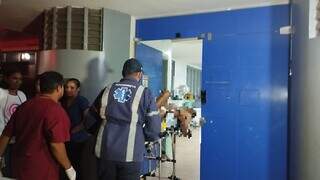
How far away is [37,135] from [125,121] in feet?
1.97

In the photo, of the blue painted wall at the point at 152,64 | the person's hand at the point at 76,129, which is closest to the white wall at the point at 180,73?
the blue painted wall at the point at 152,64

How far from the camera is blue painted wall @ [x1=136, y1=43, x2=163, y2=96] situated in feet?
14.2

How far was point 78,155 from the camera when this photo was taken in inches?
127

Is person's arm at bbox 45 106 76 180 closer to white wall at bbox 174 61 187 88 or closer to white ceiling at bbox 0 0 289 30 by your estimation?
white ceiling at bbox 0 0 289 30

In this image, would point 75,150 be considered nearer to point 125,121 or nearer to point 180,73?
point 125,121

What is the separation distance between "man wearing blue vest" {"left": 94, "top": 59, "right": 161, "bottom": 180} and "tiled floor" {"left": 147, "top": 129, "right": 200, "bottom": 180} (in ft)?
7.76

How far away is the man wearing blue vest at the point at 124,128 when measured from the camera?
221 cm

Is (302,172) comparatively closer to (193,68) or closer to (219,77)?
(219,77)

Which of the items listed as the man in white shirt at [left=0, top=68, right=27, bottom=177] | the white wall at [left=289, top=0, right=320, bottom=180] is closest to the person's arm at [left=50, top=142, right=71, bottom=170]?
the man in white shirt at [left=0, top=68, right=27, bottom=177]

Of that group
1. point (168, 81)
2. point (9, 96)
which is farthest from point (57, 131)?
point (168, 81)

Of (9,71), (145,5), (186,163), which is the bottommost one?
(186,163)

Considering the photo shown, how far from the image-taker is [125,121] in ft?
7.27

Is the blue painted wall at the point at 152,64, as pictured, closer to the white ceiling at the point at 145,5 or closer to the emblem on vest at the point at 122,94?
the white ceiling at the point at 145,5

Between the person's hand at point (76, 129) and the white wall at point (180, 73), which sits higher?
the white wall at point (180, 73)
